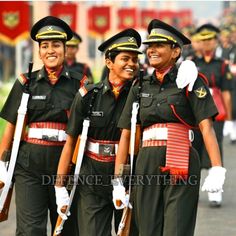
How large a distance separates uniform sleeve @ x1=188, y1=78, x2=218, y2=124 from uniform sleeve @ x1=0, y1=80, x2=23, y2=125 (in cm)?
159

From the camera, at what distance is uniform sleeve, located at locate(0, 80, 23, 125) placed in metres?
7.49

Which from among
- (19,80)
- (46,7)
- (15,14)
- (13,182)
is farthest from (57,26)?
(46,7)

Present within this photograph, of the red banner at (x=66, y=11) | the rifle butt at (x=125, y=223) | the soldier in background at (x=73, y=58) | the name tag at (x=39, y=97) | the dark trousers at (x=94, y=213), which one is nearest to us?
the rifle butt at (x=125, y=223)

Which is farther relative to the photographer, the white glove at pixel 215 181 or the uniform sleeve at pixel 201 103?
the uniform sleeve at pixel 201 103

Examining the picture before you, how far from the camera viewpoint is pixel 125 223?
22.3 ft

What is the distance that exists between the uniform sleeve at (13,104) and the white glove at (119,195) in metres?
1.11

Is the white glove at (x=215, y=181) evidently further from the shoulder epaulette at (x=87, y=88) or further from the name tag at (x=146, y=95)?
the shoulder epaulette at (x=87, y=88)

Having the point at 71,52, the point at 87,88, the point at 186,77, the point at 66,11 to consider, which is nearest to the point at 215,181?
the point at 186,77

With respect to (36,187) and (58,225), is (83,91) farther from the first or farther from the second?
(58,225)

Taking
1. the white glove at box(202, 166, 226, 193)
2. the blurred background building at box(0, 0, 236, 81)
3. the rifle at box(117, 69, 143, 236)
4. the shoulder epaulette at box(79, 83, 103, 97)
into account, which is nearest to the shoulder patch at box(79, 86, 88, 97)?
the shoulder epaulette at box(79, 83, 103, 97)

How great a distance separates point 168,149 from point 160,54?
0.68 meters

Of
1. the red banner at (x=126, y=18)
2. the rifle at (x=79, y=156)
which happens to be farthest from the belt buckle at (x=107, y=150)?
the red banner at (x=126, y=18)

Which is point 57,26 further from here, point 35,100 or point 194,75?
point 194,75

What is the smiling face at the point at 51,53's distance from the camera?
743 centimetres
